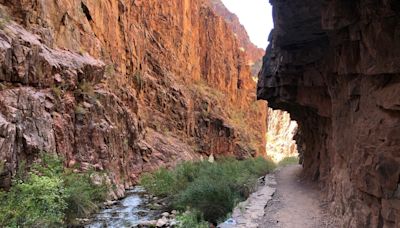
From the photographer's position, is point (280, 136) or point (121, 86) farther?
point (280, 136)

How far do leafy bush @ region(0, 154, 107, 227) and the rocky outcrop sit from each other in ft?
209

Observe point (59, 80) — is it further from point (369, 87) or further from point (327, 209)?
point (369, 87)

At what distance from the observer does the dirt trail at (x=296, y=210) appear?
395 inches

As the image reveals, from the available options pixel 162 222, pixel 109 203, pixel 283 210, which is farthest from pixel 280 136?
pixel 283 210

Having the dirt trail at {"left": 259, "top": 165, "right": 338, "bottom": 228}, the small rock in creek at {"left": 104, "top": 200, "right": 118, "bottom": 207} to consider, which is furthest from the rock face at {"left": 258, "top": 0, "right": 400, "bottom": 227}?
the small rock in creek at {"left": 104, "top": 200, "right": 118, "bottom": 207}

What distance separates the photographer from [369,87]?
6.82 metres

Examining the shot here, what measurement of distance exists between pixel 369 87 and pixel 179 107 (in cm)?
3980

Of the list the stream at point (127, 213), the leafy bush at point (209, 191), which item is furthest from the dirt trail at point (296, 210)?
the stream at point (127, 213)

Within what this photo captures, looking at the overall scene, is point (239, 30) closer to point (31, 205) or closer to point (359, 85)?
point (31, 205)

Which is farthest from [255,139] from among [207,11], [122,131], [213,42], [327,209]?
[327,209]

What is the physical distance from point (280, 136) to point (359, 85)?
7675 cm

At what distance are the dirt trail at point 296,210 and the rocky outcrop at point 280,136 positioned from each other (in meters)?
61.1

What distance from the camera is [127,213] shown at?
17.1 m

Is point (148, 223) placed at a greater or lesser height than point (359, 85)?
lesser
